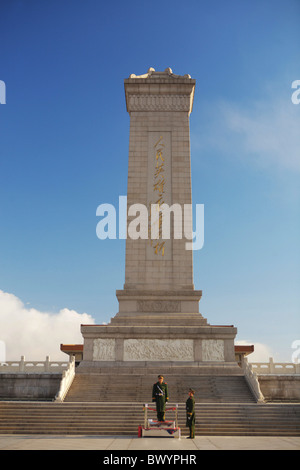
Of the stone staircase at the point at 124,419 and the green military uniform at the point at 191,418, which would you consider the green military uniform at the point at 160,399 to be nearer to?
the green military uniform at the point at 191,418

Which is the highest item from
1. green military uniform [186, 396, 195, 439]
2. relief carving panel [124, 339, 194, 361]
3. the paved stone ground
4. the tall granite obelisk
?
the tall granite obelisk

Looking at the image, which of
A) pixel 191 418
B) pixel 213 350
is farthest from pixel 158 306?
pixel 191 418

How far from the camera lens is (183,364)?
21375mm

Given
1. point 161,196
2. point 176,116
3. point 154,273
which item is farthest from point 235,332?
point 176,116

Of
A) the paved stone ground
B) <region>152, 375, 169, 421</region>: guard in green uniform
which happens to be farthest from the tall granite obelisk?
the paved stone ground

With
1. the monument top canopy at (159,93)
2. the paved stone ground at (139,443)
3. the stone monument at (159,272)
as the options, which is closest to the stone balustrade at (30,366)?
the stone monument at (159,272)

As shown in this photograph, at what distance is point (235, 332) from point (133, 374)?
5946 millimetres

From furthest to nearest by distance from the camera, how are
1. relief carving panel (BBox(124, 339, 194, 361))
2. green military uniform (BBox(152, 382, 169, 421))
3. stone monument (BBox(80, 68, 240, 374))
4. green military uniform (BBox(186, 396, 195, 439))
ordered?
stone monument (BBox(80, 68, 240, 374))
relief carving panel (BBox(124, 339, 194, 361))
green military uniform (BBox(152, 382, 169, 421))
green military uniform (BBox(186, 396, 195, 439))

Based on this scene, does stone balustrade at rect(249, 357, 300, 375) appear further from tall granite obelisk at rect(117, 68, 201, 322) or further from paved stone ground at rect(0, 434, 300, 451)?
paved stone ground at rect(0, 434, 300, 451)

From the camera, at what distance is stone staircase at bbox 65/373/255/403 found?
17.5 meters

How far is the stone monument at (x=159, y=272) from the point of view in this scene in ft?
71.3

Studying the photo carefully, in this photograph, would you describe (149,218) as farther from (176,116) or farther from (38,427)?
(38,427)

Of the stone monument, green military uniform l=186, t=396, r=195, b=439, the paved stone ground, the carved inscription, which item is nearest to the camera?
the paved stone ground

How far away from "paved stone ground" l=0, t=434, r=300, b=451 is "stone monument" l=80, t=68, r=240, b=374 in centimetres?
930
